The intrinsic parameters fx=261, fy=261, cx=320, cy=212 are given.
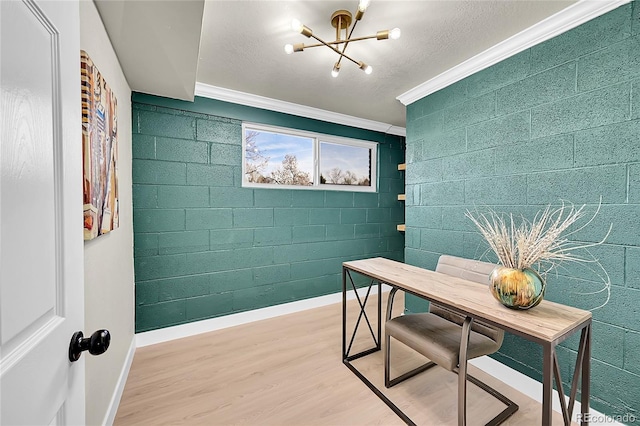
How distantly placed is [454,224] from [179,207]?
2627 millimetres

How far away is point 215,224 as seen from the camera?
2.74 m

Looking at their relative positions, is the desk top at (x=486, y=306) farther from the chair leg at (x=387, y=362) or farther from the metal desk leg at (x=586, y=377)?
the chair leg at (x=387, y=362)

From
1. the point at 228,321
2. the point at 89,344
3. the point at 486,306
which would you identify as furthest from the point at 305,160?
the point at 89,344

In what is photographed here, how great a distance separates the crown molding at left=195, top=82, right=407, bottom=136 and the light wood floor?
7.92 feet

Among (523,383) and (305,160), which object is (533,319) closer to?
(523,383)

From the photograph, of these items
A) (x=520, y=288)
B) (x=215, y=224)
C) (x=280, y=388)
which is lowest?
(x=280, y=388)

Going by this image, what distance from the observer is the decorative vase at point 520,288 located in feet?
3.82

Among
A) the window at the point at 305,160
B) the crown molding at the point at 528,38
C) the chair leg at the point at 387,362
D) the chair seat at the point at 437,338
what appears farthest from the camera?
the window at the point at 305,160

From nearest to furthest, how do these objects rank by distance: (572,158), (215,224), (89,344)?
1. (89,344)
2. (572,158)
3. (215,224)

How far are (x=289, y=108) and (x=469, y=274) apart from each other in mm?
2497

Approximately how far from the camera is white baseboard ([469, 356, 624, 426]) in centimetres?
152

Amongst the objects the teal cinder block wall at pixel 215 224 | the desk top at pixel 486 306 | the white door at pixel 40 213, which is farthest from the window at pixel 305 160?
the white door at pixel 40 213

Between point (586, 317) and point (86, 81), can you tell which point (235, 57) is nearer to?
point (86, 81)

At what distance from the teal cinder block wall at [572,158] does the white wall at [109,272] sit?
2.58 meters
